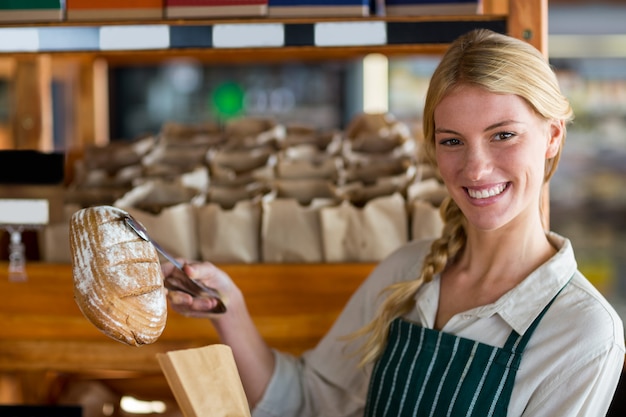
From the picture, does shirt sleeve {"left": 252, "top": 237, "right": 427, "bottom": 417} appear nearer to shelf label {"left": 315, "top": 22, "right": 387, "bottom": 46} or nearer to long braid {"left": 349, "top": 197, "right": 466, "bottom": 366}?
long braid {"left": 349, "top": 197, "right": 466, "bottom": 366}

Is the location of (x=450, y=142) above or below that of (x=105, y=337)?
above

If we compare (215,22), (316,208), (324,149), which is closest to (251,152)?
(324,149)

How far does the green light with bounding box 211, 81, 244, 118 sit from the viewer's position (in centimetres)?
571

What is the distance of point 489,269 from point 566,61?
3744 mm

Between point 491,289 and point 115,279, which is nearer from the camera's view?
point 115,279

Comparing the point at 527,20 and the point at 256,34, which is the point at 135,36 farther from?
the point at 527,20

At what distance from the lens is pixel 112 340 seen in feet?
5.89

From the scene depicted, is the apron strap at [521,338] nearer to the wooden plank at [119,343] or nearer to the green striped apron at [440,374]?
the green striped apron at [440,374]

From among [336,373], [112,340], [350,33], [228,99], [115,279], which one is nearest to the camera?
[115,279]

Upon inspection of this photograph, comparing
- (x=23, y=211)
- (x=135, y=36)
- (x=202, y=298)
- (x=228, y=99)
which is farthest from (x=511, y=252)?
(x=228, y=99)

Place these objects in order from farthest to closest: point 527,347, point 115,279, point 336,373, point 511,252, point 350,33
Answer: point 336,373, point 350,33, point 511,252, point 527,347, point 115,279

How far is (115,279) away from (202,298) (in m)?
0.36

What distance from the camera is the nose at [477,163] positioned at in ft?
4.15

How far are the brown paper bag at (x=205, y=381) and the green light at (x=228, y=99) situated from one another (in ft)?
15.3
